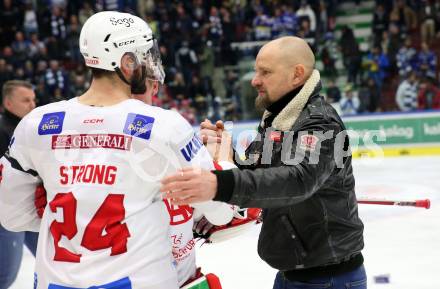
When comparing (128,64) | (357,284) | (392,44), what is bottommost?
(392,44)

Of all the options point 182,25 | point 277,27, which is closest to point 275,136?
point 277,27

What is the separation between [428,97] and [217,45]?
16.6 feet

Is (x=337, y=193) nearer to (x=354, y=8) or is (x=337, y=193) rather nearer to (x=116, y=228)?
(x=116, y=228)

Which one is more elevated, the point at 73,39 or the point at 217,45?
the point at 73,39

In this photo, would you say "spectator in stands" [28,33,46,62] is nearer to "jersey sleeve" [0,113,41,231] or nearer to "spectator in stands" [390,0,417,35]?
"spectator in stands" [390,0,417,35]

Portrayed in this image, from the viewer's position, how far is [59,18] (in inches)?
644

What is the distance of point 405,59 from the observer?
14820 millimetres

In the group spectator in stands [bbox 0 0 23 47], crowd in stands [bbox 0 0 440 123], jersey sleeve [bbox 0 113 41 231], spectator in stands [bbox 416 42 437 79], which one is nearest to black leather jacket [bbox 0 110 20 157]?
jersey sleeve [bbox 0 113 41 231]

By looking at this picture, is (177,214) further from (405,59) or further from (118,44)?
(405,59)

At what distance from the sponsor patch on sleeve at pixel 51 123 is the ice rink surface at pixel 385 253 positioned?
10.3 feet

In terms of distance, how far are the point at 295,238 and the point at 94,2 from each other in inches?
598

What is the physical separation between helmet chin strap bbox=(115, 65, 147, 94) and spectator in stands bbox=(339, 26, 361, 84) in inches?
509

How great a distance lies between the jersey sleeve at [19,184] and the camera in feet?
7.25

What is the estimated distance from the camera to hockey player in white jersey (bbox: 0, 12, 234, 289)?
2.04 metres
